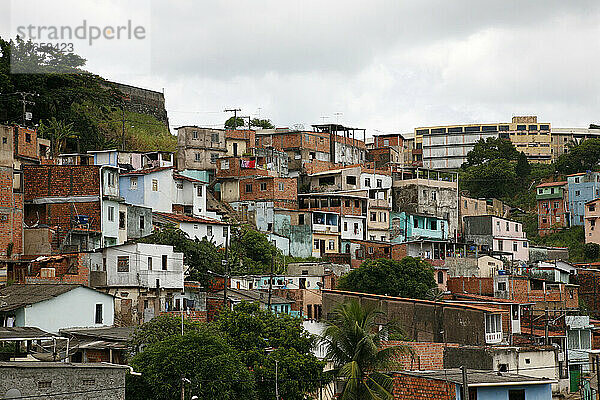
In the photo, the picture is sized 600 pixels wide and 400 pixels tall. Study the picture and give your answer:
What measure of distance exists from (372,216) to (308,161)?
285 inches

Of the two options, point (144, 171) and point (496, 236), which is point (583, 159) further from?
point (144, 171)

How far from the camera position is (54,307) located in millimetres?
30031

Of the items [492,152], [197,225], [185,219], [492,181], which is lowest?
[197,225]

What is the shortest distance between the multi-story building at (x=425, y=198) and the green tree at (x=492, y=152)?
18572mm

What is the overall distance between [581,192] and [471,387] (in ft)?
163

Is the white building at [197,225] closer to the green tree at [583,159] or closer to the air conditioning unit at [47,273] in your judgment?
the air conditioning unit at [47,273]

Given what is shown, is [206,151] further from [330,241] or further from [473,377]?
[473,377]

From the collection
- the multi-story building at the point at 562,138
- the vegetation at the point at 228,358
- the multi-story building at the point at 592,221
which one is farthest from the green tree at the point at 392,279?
the multi-story building at the point at 562,138

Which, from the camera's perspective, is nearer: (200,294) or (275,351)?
(275,351)

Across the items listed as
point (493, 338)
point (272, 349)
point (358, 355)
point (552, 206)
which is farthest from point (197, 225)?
point (552, 206)

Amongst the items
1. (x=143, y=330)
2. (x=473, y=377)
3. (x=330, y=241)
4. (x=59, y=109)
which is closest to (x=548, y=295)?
(x=330, y=241)

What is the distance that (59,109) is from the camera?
187 feet

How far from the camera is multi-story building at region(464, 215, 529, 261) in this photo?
61.2 metres

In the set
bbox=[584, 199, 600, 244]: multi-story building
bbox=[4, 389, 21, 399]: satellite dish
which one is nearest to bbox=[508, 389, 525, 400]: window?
bbox=[4, 389, 21, 399]: satellite dish
